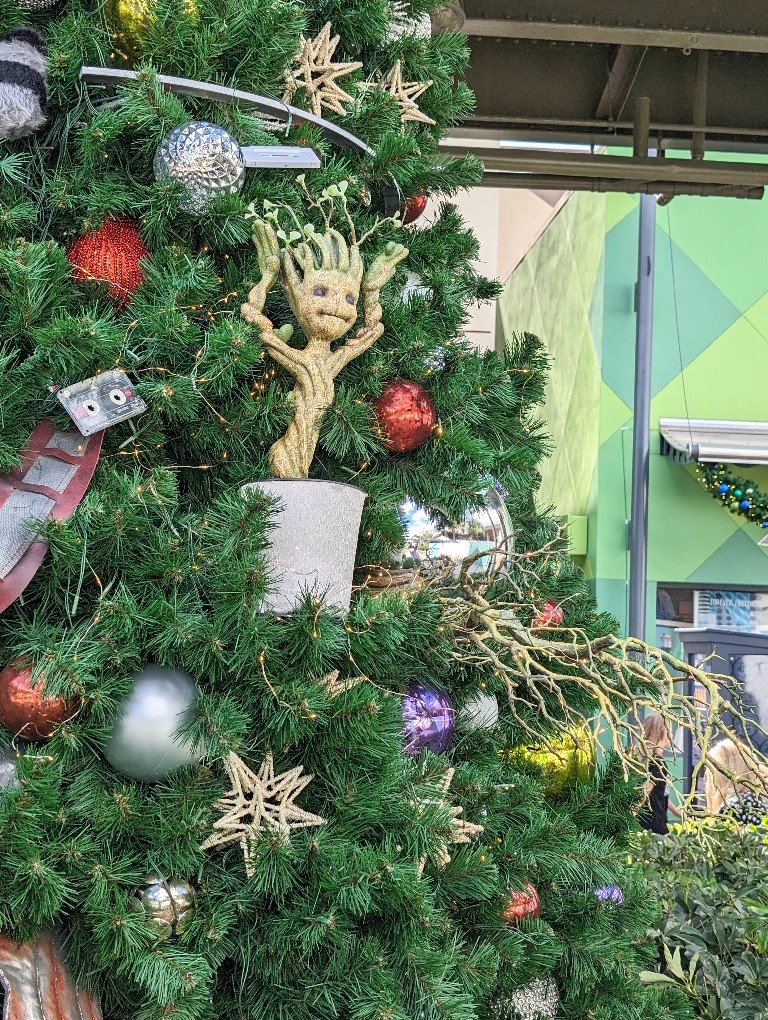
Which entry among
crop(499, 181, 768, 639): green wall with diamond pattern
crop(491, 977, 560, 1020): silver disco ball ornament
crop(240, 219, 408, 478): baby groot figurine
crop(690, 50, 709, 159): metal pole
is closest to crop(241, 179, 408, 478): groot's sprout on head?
crop(240, 219, 408, 478): baby groot figurine

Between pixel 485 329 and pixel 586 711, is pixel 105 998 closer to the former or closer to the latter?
pixel 586 711

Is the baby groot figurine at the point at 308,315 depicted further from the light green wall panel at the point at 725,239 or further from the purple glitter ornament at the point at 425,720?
the light green wall panel at the point at 725,239

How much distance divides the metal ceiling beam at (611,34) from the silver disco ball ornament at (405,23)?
1.57 m

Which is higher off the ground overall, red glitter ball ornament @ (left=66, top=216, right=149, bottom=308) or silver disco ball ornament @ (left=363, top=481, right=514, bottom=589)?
red glitter ball ornament @ (left=66, top=216, right=149, bottom=308)

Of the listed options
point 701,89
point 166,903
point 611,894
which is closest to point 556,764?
point 611,894

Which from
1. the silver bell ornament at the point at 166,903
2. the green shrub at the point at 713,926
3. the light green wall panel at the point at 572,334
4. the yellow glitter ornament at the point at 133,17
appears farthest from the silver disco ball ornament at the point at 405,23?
the light green wall panel at the point at 572,334

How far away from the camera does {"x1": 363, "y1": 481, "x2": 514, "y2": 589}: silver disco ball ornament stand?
1551 mm

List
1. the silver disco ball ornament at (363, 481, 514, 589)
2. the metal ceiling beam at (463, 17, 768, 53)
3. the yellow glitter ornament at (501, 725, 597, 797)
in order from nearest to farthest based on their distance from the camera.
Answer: the silver disco ball ornament at (363, 481, 514, 589), the yellow glitter ornament at (501, 725, 597, 797), the metal ceiling beam at (463, 17, 768, 53)

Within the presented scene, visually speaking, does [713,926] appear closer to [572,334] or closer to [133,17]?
[133,17]

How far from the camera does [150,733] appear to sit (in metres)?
1.20

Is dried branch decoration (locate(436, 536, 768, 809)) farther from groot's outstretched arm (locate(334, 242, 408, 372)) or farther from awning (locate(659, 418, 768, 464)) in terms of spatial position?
awning (locate(659, 418, 768, 464))

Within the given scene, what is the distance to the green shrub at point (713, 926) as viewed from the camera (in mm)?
2332

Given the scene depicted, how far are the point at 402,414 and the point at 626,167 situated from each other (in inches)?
116

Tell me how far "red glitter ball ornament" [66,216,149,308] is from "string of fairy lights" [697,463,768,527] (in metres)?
6.91
